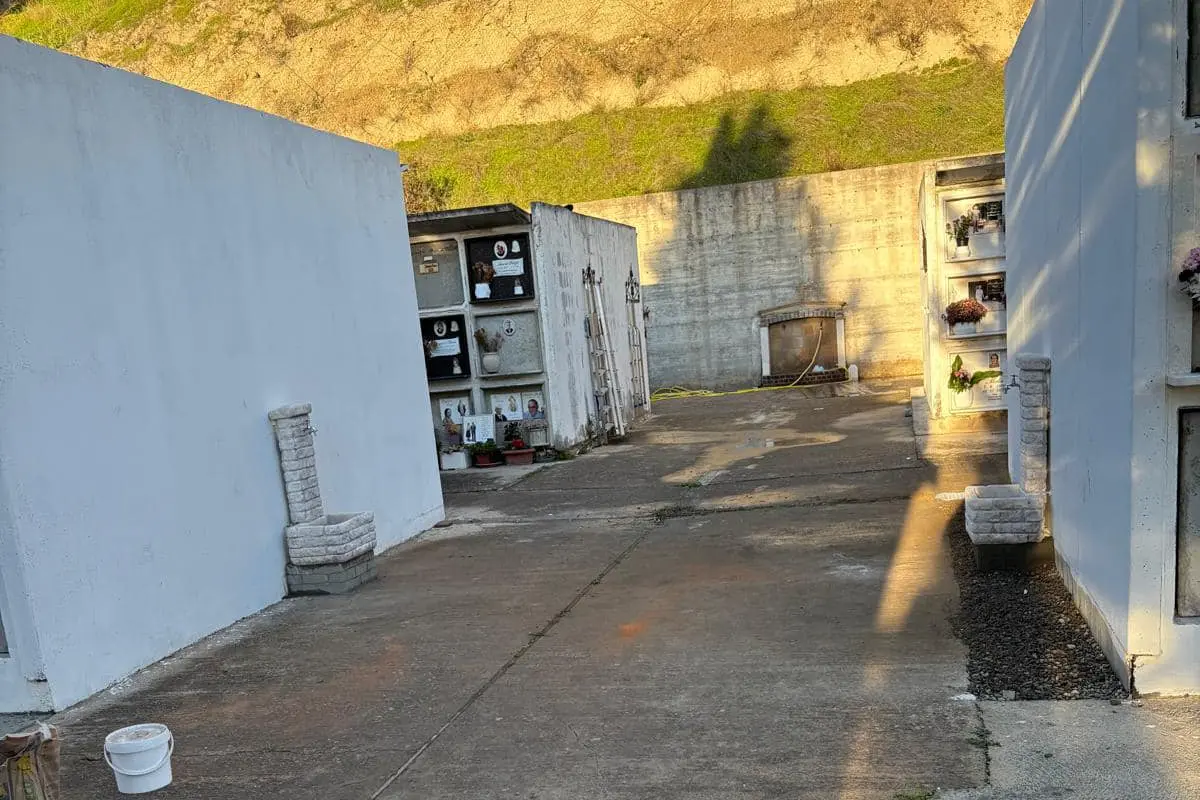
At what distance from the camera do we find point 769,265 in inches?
799

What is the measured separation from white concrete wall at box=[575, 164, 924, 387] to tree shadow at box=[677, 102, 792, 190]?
183 centimetres

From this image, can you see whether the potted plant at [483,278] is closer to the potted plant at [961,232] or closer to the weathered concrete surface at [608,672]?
the weathered concrete surface at [608,672]

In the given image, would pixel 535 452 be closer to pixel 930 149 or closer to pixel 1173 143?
pixel 1173 143

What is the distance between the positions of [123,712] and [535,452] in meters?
8.56

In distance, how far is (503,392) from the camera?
13.1 meters

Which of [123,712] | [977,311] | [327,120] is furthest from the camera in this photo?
[327,120]

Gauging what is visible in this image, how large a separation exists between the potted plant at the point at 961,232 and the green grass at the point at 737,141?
1024 cm

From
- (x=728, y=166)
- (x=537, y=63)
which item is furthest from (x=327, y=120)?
(x=728, y=166)

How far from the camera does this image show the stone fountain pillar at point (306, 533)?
6789 mm

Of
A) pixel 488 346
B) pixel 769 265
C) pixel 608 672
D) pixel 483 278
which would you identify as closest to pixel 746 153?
pixel 769 265

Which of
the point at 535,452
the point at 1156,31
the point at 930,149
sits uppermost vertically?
the point at 930,149

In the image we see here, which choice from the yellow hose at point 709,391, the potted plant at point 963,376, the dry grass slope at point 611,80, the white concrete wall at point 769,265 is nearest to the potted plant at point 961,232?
the potted plant at point 963,376

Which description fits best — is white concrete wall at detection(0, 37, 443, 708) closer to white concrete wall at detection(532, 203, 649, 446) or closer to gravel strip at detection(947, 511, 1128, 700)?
white concrete wall at detection(532, 203, 649, 446)

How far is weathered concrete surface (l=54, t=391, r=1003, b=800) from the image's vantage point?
12.0 ft
